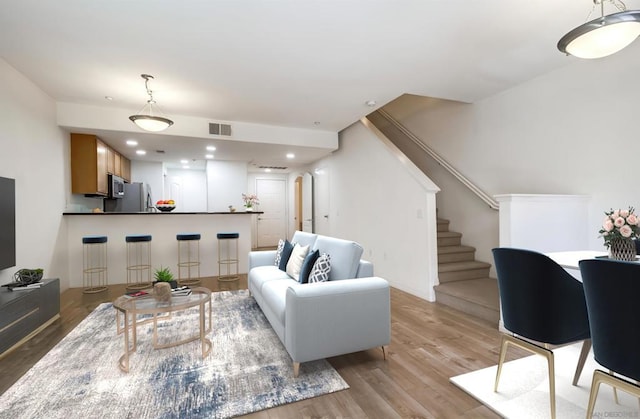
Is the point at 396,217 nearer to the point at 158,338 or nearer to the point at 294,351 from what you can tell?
the point at 294,351

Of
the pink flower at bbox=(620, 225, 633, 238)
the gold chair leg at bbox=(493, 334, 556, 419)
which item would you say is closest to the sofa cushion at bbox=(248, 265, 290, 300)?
the gold chair leg at bbox=(493, 334, 556, 419)

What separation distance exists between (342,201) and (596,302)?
17.0 feet

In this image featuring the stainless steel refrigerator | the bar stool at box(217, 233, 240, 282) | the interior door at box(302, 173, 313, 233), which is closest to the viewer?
the bar stool at box(217, 233, 240, 282)

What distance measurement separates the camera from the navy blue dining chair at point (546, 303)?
1.68m

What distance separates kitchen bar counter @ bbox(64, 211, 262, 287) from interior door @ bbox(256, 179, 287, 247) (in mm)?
3631

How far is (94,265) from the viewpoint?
4930 millimetres

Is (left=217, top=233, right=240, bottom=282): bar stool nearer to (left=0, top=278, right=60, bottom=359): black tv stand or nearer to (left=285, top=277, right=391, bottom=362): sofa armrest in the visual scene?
(left=0, top=278, right=60, bottom=359): black tv stand

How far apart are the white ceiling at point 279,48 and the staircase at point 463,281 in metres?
2.24

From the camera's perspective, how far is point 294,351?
2111mm

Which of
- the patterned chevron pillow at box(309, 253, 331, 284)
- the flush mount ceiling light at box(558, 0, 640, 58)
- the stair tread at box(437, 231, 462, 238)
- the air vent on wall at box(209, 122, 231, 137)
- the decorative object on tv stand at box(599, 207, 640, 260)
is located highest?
the air vent on wall at box(209, 122, 231, 137)

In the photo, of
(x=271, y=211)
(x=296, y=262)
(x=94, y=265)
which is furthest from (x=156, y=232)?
(x=271, y=211)

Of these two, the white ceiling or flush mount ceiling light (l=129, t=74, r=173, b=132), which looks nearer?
the white ceiling

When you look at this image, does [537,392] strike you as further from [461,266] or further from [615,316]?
[461,266]

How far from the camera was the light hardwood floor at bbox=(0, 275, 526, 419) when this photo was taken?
1811mm
